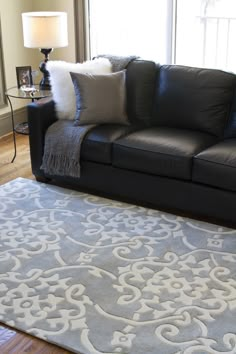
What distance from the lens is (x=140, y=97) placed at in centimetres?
Answer: 382

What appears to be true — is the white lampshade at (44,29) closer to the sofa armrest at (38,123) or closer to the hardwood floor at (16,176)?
the sofa armrest at (38,123)

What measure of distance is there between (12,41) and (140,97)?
171 cm

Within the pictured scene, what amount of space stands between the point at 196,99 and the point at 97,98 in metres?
0.69

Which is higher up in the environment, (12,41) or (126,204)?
(12,41)

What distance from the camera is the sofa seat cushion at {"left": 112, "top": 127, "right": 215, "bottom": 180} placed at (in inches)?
128

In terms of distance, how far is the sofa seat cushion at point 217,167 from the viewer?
3078 mm

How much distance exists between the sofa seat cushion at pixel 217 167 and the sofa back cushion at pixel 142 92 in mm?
733

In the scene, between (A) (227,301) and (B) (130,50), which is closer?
(A) (227,301)

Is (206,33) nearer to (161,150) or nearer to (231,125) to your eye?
(231,125)

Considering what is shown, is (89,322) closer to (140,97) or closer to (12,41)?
(140,97)

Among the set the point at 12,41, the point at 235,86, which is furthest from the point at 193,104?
the point at 12,41

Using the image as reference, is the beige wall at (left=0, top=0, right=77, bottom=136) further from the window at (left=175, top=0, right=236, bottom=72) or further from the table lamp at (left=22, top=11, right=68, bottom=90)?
the window at (left=175, top=0, right=236, bottom=72)

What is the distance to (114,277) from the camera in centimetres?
268

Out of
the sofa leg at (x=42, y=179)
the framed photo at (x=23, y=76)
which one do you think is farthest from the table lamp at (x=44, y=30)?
the sofa leg at (x=42, y=179)
